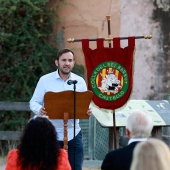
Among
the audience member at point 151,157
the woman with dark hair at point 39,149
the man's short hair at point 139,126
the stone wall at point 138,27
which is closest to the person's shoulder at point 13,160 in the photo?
the woman with dark hair at point 39,149

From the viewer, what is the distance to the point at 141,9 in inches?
522

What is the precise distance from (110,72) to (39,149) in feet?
10.3

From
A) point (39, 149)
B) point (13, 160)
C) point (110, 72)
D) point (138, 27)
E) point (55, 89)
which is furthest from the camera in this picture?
point (138, 27)

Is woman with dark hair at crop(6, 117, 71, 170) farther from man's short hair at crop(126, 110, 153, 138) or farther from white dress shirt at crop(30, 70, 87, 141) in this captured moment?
white dress shirt at crop(30, 70, 87, 141)

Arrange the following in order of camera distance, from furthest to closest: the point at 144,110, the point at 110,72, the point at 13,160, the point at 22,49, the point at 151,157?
the point at 22,49, the point at 144,110, the point at 110,72, the point at 13,160, the point at 151,157

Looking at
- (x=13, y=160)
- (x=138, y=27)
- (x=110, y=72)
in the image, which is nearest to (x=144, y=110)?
(x=110, y=72)

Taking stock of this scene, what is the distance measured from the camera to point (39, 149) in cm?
542

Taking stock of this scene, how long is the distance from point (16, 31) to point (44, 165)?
7.83 metres

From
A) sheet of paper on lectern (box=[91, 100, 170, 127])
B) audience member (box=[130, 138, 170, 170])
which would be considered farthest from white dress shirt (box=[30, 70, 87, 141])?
audience member (box=[130, 138, 170, 170])

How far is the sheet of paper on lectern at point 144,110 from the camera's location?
30.0 feet

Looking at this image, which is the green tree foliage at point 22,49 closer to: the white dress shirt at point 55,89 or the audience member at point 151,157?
the white dress shirt at point 55,89

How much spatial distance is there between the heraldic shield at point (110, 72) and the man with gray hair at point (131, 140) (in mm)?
2933

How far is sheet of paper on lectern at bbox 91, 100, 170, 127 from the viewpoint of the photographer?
360 inches

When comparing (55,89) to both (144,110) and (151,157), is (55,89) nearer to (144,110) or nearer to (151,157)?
(144,110)
